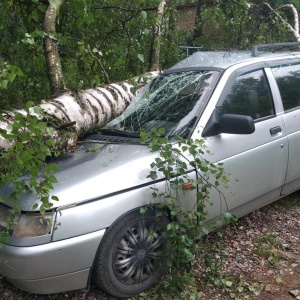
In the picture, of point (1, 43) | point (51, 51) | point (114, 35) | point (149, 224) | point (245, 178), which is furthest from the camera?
point (114, 35)

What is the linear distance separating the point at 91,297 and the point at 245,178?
1.63m

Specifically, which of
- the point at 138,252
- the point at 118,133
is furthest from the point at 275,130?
the point at 138,252

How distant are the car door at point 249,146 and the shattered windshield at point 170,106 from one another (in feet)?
0.44

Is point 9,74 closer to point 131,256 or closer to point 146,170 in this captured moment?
point 146,170

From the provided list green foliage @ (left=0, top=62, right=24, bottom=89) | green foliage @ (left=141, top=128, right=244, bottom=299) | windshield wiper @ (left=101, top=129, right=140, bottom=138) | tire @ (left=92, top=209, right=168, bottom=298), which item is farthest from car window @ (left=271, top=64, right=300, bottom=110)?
green foliage @ (left=0, top=62, right=24, bottom=89)

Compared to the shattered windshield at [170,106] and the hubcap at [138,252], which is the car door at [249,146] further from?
the hubcap at [138,252]

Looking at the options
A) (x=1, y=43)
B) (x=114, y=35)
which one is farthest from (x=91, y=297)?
(x=114, y=35)

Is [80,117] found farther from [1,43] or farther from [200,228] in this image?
[1,43]

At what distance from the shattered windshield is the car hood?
0.39 meters

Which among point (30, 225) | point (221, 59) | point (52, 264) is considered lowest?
point (52, 264)

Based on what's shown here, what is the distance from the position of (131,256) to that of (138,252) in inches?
2.4

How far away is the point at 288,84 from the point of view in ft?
14.5

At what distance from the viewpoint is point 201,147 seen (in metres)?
3.23

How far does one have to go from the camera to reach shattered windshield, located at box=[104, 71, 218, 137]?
11.8 ft
